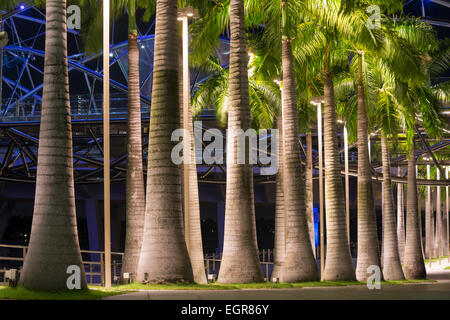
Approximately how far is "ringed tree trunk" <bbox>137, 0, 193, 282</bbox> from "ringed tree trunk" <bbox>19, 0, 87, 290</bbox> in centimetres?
308

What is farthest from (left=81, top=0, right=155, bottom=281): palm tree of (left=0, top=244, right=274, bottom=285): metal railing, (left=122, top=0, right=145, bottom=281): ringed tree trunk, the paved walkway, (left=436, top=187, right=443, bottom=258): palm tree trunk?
(left=436, top=187, right=443, bottom=258): palm tree trunk

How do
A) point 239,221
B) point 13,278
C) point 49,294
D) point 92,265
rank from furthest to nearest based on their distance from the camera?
1. point 92,265
2. point 239,221
3. point 13,278
4. point 49,294

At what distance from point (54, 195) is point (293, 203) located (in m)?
12.7

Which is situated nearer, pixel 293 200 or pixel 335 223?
pixel 293 200

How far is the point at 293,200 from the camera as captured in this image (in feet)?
86.8

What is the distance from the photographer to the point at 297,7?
27.2 metres

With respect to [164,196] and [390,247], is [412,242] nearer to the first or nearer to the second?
[390,247]

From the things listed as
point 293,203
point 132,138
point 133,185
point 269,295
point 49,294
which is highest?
point 132,138

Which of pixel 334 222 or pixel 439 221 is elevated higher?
pixel 439 221

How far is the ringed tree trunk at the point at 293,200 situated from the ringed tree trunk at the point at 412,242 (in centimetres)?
1636

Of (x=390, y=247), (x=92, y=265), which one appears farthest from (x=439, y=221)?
(x=390, y=247)

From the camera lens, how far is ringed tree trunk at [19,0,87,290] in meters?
15.0
